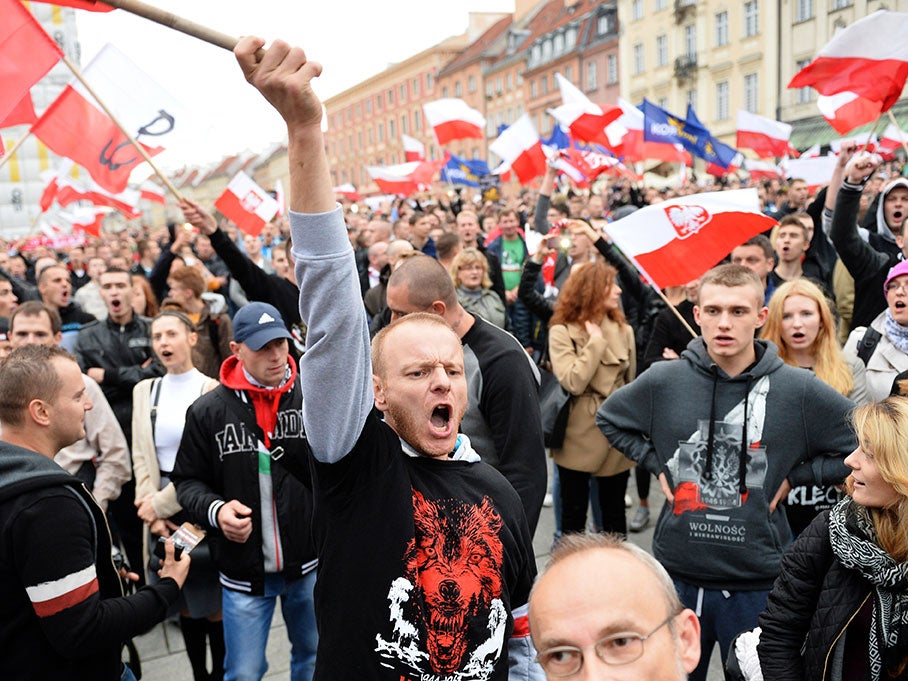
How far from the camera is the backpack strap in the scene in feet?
12.5

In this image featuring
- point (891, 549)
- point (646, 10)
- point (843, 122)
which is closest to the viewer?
point (891, 549)

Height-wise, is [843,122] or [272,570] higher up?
[843,122]

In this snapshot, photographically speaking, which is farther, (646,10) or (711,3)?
(646,10)

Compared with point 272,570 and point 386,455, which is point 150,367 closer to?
point 272,570

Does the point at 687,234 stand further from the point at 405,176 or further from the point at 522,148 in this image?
the point at 405,176

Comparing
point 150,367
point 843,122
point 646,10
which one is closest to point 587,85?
point 646,10

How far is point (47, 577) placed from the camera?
2141 millimetres

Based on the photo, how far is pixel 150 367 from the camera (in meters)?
5.07

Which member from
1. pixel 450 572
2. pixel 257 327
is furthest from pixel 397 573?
pixel 257 327

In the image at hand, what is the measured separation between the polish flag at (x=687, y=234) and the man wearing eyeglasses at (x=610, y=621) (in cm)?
313

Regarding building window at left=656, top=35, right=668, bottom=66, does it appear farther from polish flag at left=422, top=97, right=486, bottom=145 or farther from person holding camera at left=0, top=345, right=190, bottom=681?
person holding camera at left=0, top=345, right=190, bottom=681

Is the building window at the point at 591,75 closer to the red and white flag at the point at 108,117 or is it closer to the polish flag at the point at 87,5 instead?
the red and white flag at the point at 108,117

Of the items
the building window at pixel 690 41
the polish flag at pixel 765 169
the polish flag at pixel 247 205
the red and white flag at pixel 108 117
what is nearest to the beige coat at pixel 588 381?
the red and white flag at pixel 108 117

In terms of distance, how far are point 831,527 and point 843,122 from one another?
229 inches
